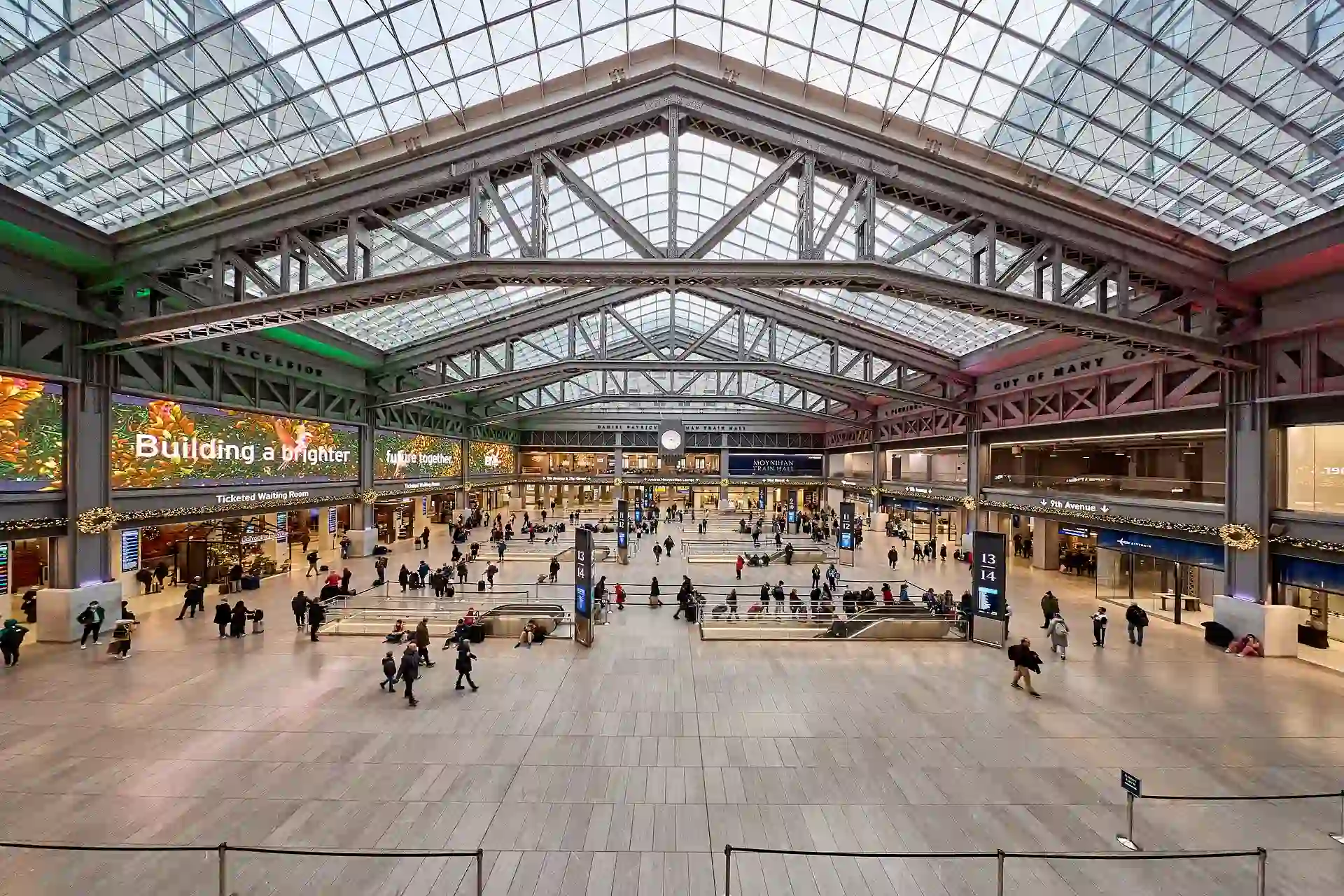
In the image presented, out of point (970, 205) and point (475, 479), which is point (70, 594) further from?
point (475, 479)

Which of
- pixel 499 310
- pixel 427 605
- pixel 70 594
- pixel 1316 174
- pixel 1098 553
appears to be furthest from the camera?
pixel 499 310

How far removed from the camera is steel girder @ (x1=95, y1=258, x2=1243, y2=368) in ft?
41.0

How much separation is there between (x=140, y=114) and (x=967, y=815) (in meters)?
18.7

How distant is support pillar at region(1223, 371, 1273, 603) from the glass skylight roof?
4.36 m

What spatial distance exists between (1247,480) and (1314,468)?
1330mm

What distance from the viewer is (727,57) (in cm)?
1337

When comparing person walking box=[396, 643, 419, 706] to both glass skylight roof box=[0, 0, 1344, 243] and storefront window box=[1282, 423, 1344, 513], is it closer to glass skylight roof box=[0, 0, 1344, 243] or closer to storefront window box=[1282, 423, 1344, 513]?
glass skylight roof box=[0, 0, 1344, 243]

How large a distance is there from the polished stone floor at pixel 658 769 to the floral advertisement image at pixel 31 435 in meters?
4.37

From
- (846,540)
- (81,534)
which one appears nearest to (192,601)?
(81,534)

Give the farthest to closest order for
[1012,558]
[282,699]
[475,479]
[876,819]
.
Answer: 1. [475,479]
2. [1012,558]
3. [282,699]
4. [876,819]

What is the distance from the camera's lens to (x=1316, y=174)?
11000 millimetres

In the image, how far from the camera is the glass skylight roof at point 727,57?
9695 millimetres

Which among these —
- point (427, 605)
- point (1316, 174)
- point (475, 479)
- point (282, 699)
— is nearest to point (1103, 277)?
point (1316, 174)

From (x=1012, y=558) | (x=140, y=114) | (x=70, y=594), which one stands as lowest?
(x=1012, y=558)
